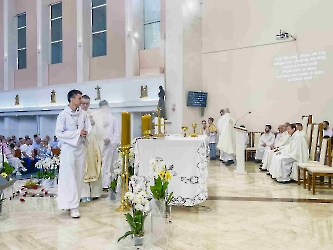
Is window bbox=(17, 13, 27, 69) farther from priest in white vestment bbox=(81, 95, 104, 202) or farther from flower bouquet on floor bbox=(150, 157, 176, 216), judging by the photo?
flower bouquet on floor bbox=(150, 157, 176, 216)

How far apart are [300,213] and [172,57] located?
8.49 meters

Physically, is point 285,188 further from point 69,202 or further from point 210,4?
point 210,4

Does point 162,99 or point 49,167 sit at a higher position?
point 162,99

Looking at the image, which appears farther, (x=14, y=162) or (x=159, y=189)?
(x=14, y=162)

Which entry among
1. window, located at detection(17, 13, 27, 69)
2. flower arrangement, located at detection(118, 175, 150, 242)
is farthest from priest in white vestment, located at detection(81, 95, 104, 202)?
window, located at detection(17, 13, 27, 69)

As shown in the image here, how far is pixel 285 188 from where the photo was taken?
6578mm

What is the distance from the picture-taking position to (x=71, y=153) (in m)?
4.59

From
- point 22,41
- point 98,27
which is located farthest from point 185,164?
point 22,41

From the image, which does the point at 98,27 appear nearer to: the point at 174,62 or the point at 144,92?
the point at 144,92

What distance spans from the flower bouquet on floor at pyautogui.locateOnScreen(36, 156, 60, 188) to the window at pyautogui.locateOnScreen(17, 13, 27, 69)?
12.7 meters

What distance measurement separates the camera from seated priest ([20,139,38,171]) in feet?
32.3

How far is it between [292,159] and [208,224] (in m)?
3.76

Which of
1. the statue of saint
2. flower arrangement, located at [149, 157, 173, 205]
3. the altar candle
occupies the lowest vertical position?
flower arrangement, located at [149, 157, 173, 205]

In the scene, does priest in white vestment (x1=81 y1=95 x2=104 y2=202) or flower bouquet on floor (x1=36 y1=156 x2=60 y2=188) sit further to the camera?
flower bouquet on floor (x1=36 y1=156 x2=60 y2=188)
